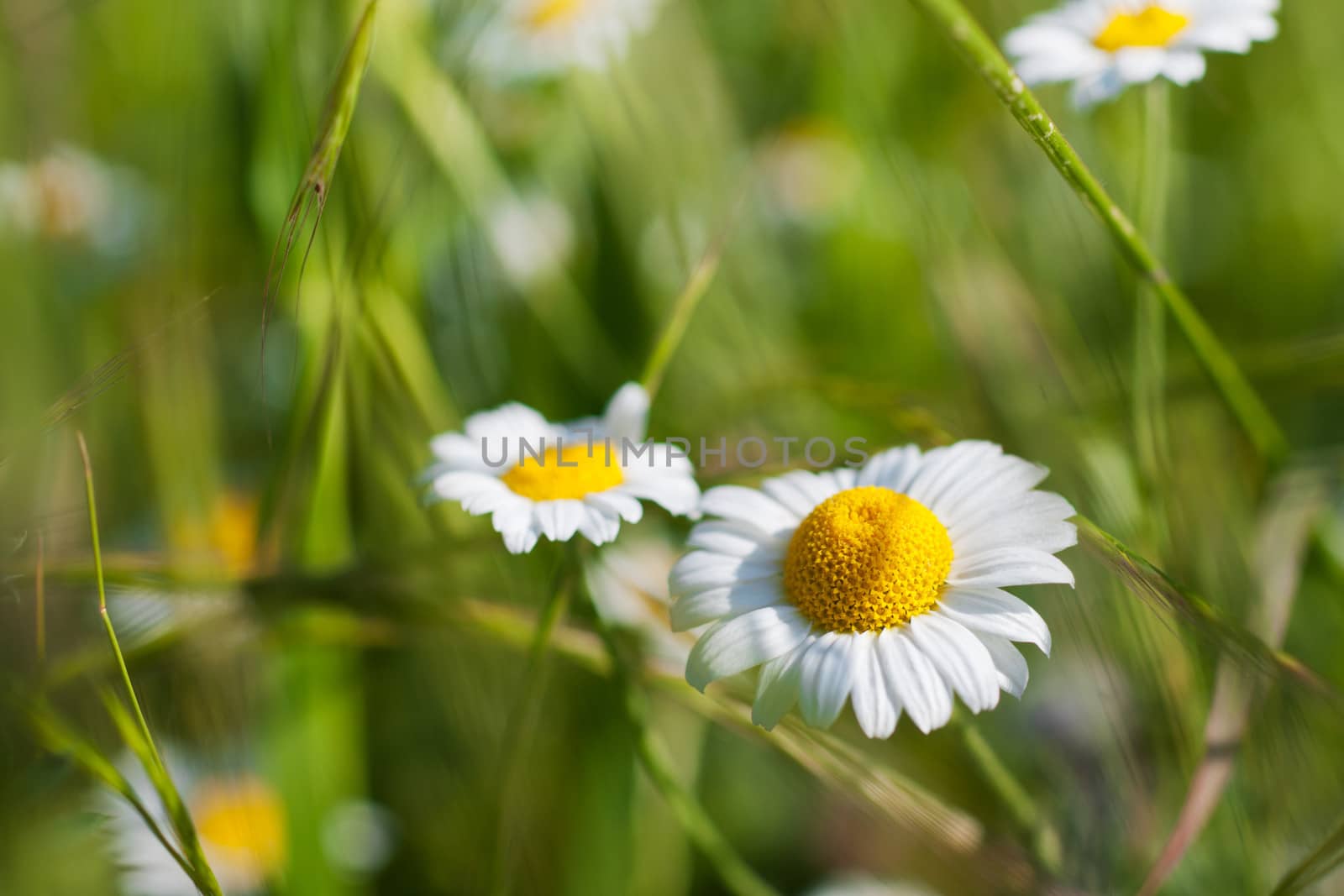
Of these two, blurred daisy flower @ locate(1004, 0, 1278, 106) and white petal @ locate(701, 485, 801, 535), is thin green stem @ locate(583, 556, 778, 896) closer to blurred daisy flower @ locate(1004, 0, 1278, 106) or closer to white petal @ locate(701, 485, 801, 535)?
white petal @ locate(701, 485, 801, 535)

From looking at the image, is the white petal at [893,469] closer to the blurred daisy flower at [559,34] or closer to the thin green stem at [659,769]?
the thin green stem at [659,769]

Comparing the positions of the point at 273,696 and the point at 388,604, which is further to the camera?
the point at 273,696

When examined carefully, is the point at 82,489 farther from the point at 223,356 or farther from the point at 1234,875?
the point at 1234,875

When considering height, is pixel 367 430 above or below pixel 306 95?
below

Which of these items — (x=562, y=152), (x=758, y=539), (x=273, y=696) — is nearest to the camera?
(x=758, y=539)

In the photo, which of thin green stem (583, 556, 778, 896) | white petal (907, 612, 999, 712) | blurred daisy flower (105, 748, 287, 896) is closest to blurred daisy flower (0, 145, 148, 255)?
blurred daisy flower (105, 748, 287, 896)

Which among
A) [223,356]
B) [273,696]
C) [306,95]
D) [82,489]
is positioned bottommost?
[273,696]

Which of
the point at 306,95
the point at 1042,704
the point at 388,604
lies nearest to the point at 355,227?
the point at 306,95
